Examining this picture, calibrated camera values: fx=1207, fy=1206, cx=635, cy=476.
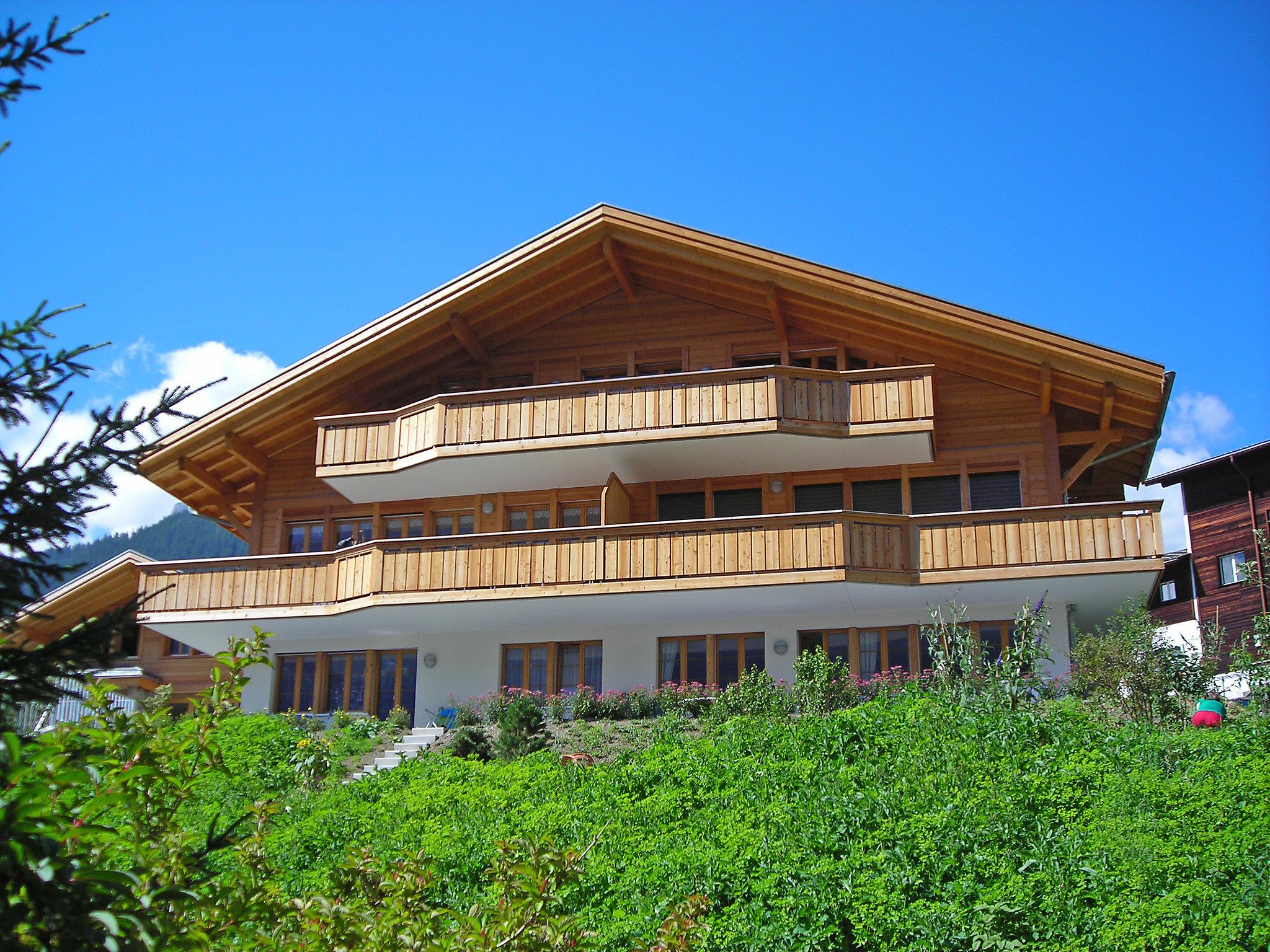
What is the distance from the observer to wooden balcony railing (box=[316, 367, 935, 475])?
22.0 metres

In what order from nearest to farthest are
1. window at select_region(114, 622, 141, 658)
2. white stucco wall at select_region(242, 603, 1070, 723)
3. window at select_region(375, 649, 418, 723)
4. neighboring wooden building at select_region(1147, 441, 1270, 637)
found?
window at select_region(114, 622, 141, 658)
white stucco wall at select_region(242, 603, 1070, 723)
window at select_region(375, 649, 418, 723)
neighboring wooden building at select_region(1147, 441, 1270, 637)

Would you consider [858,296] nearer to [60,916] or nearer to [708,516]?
[708,516]

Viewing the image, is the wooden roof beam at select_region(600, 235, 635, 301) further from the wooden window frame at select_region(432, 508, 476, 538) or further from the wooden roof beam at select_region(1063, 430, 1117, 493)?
the wooden roof beam at select_region(1063, 430, 1117, 493)

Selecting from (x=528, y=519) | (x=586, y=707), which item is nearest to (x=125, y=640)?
(x=586, y=707)

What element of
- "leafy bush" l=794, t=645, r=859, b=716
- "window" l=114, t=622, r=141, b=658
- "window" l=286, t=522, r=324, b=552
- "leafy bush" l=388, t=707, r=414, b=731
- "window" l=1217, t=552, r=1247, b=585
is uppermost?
"window" l=1217, t=552, r=1247, b=585

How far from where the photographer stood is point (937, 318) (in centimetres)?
2202

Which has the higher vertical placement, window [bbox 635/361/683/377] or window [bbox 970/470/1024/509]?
window [bbox 635/361/683/377]

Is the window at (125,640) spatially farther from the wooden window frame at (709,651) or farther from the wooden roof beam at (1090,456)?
the wooden roof beam at (1090,456)

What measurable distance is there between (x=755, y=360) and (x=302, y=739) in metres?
11.4

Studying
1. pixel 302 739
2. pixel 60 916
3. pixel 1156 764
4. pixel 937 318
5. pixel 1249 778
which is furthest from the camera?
pixel 937 318

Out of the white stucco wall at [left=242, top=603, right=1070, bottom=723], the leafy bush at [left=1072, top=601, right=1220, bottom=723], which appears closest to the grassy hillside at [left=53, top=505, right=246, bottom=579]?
the white stucco wall at [left=242, top=603, right=1070, bottom=723]

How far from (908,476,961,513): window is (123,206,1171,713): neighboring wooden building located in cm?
5

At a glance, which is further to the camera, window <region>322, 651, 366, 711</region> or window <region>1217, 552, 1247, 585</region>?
window <region>1217, 552, 1247, 585</region>

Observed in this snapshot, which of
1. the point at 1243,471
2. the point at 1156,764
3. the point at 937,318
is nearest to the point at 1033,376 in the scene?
the point at 937,318
